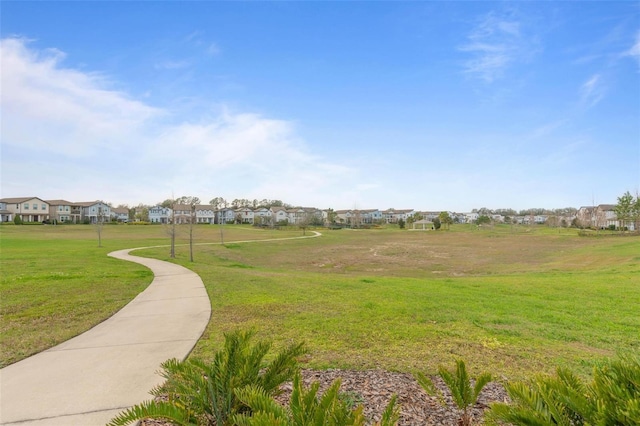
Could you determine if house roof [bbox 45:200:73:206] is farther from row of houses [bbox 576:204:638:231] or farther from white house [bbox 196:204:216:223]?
row of houses [bbox 576:204:638:231]

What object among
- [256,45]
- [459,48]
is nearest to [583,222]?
[459,48]

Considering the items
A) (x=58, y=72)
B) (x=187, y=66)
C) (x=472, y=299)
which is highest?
(x=187, y=66)

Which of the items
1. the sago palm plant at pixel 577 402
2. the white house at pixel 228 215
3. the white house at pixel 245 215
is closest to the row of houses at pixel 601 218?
the sago palm plant at pixel 577 402

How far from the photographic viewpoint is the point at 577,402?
1966 millimetres

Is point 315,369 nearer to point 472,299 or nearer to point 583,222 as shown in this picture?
point 472,299

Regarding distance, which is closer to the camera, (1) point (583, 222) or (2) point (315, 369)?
(2) point (315, 369)

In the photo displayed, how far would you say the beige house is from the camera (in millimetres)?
80875

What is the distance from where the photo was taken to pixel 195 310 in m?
7.73

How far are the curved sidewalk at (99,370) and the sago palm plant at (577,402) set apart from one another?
351 centimetres

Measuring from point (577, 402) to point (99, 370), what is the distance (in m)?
5.11

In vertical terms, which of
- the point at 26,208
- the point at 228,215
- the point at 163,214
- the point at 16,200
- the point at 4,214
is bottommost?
the point at 4,214

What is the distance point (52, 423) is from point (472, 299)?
9017 millimetres

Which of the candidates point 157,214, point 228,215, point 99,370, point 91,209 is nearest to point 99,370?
point 99,370

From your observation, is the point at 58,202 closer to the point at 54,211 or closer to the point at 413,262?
the point at 54,211
